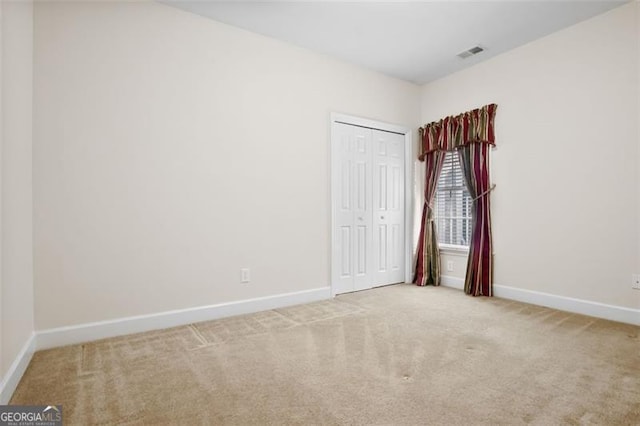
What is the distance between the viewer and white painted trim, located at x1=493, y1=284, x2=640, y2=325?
9.36 feet

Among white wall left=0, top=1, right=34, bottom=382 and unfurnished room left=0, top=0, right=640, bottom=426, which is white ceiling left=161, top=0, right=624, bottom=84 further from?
white wall left=0, top=1, right=34, bottom=382

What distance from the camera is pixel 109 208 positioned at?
2.59m

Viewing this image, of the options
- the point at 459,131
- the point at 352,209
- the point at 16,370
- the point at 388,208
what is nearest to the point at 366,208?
Result: the point at 352,209

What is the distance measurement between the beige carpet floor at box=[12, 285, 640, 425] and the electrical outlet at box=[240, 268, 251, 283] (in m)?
0.37

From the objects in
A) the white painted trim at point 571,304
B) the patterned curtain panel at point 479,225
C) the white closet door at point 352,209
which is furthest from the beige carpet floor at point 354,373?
the white closet door at point 352,209

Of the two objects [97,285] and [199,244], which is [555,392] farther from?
[97,285]

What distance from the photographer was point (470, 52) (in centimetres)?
370

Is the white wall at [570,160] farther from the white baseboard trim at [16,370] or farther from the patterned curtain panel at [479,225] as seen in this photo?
the white baseboard trim at [16,370]

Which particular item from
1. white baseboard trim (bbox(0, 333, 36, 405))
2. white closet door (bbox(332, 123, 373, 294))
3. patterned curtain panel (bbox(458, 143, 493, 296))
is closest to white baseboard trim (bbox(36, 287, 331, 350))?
white baseboard trim (bbox(0, 333, 36, 405))

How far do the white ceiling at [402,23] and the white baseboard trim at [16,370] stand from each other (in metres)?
2.87

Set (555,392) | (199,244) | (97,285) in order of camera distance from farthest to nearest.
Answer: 1. (199,244)
2. (97,285)
3. (555,392)

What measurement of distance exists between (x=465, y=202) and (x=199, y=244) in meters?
3.32

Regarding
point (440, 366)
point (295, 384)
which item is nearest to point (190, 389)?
point (295, 384)

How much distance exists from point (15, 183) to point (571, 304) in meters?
4.67
